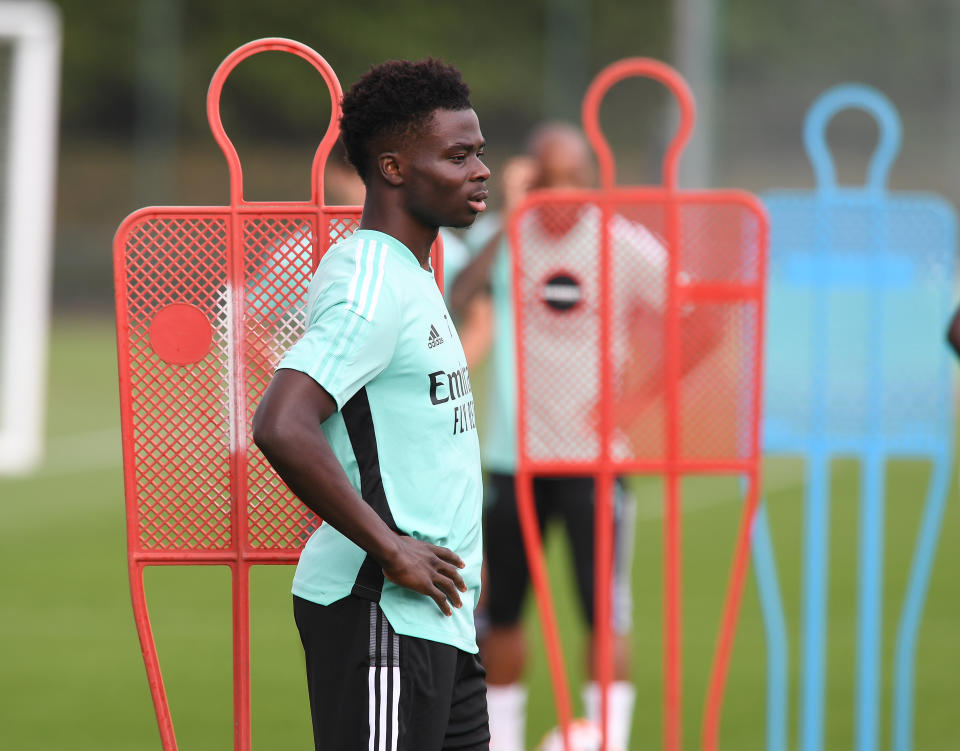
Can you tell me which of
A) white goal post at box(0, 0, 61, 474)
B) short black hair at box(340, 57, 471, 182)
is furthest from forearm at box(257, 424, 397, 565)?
white goal post at box(0, 0, 61, 474)

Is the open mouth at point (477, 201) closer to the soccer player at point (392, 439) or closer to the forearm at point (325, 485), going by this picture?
the soccer player at point (392, 439)

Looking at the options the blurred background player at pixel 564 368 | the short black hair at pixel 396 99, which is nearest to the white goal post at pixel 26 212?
the blurred background player at pixel 564 368

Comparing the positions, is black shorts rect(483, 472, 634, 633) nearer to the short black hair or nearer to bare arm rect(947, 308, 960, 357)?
bare arm rect(947, 308, 960, 357)

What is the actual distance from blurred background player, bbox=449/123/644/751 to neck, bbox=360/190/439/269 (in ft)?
6.78

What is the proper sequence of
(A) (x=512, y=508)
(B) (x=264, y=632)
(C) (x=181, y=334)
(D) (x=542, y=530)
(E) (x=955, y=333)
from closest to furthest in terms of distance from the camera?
(C) (x=181, y=334) < (E) (x=955, y=333) < (A) (x=512, y=508) < (D) (x=542, y=530) < (B) (x=264, y=632)

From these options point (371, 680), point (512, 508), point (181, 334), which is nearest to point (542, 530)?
point (512, 508)

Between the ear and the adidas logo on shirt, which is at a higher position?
the ear

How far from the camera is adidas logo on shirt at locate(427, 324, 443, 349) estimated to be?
96.8 inches

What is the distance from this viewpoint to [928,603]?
7.49 meters

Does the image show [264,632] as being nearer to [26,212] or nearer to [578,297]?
[26,212]

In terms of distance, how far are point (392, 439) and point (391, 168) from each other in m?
0.45

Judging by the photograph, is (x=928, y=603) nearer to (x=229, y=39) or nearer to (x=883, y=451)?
(x=883, y=451)

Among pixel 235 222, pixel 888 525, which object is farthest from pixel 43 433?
pixel 235 222

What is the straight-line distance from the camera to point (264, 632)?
6902mm
